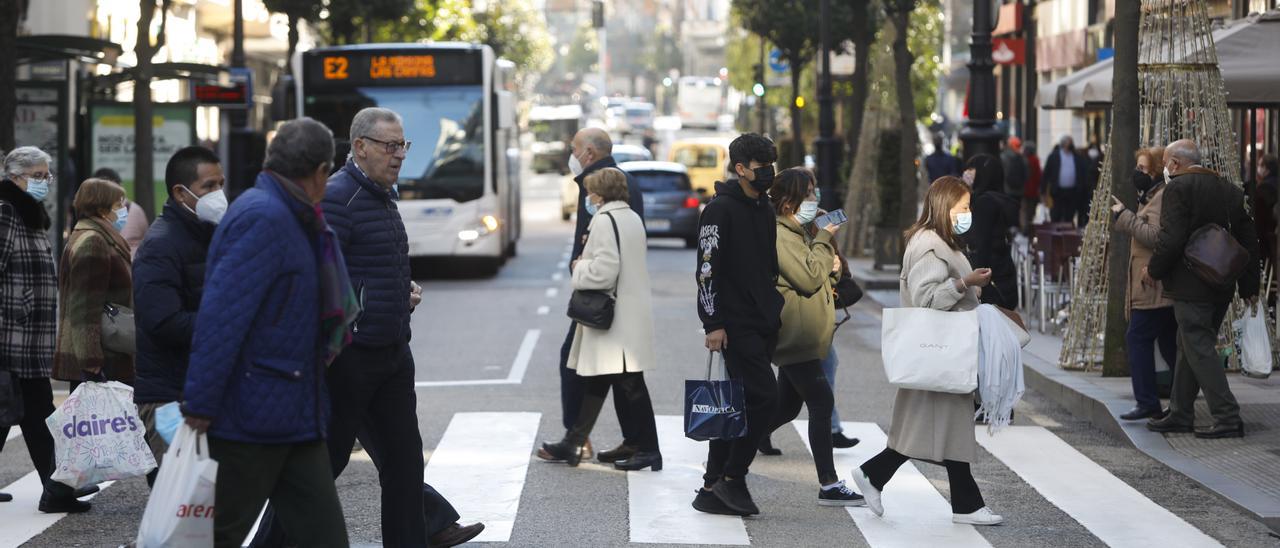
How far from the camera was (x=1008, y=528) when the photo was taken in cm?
786

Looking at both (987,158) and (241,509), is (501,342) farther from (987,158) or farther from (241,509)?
(241,509)

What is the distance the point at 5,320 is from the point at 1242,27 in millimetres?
10022

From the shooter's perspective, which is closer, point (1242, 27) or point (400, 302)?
point (400, 302)

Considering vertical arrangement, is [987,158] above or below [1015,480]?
above

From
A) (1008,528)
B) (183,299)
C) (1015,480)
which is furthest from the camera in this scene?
(1015,480)

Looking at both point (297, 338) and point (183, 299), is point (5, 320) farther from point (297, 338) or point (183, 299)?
point (297, 338)

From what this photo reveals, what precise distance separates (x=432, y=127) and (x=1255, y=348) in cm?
1332

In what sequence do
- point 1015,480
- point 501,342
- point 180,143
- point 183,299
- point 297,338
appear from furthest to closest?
point 180,143
point 501,342
point 1015,480
point 183,299
point 297,338

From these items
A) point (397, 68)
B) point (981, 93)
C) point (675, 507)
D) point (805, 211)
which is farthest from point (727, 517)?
point (397, 68)

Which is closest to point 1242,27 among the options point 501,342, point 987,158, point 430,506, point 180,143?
point 987,158

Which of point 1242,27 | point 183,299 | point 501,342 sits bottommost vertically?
point 501,342

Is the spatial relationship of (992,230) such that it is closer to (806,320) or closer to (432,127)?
(806,320)

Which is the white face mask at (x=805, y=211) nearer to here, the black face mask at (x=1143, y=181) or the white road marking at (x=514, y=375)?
the black face mask at (x=1143, y=181)

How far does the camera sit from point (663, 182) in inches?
1160
